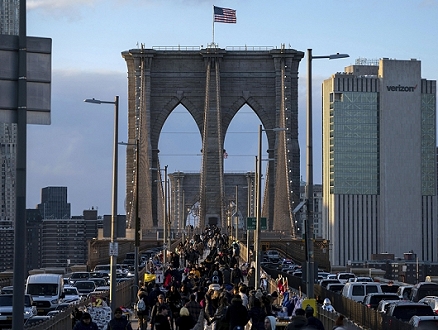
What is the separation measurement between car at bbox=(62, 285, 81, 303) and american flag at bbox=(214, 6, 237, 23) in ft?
224

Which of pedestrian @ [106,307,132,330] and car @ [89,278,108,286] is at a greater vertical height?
pedestrian @ [106,307,132,330]

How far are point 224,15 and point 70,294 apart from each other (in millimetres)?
70213

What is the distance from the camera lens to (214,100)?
5546 inches

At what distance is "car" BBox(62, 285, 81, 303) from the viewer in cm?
4294

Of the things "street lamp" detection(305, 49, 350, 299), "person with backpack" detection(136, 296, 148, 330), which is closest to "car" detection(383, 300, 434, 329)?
"street lamp" detection(305, 49, 350, 299)

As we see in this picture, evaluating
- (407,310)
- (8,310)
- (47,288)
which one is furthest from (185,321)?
(47,288)

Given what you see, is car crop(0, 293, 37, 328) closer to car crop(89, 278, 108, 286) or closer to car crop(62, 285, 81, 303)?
car crop(62, 285, 81, 303)

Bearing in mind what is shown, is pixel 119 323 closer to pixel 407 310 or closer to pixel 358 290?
pixel 407 310

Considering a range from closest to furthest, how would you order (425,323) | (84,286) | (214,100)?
(425,323) → (84,286) → (214,100)

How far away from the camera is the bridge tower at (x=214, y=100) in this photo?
463 feet

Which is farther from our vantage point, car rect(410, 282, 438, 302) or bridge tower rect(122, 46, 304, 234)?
bridge tower rect(122, 46, 304, 234)

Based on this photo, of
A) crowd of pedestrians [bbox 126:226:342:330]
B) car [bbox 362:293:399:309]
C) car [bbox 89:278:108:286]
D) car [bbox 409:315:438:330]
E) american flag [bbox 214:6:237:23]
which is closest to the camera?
crowd of pedestrians [bbox 126:226:342:330]

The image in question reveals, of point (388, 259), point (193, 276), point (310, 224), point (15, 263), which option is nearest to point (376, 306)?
point (310, 224)

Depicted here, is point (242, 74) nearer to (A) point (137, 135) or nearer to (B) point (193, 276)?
(A) point (137, 135)
